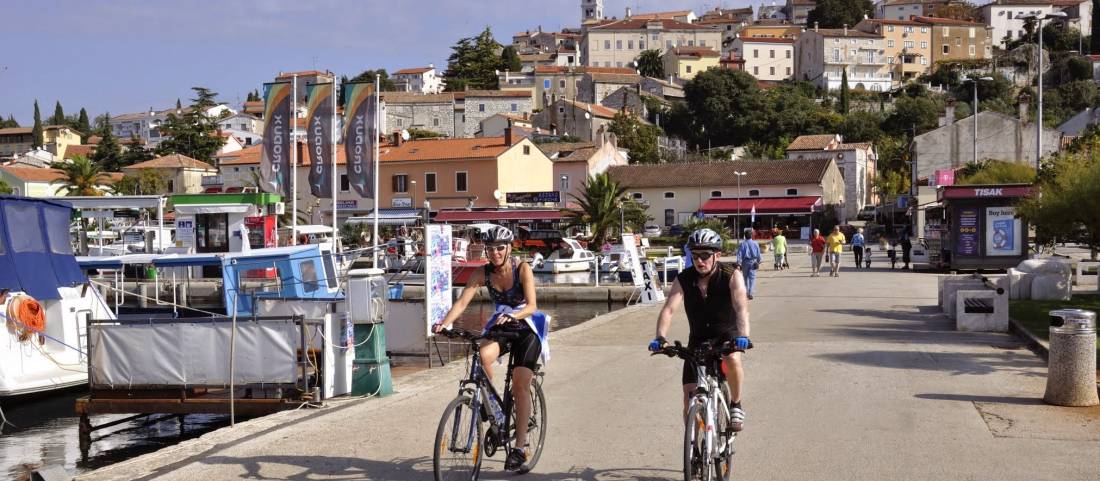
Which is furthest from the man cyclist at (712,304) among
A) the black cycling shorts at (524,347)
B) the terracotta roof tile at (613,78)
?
the terracotta roof tile at (613,78)

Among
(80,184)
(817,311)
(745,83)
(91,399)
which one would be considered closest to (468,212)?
(80,184)

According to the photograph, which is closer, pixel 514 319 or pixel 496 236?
pixel 514 319

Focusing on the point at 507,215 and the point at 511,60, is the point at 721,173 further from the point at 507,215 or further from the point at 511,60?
the point at 511,60

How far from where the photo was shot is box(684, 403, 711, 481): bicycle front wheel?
6797mm

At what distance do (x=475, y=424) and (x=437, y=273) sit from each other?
1219 centimetres

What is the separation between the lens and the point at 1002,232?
3278 cm

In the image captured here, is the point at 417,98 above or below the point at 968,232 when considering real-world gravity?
above

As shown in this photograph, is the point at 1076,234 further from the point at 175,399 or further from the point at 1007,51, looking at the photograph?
the point at 1007,51

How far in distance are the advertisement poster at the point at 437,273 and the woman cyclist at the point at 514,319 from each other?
11.0 m

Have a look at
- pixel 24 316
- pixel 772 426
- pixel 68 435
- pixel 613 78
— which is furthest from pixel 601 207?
pixel 613 78

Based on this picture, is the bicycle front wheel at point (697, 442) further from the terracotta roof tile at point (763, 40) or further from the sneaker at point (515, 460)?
the terracotta roof tile at point (763, 40)

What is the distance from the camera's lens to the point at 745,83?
121 meters

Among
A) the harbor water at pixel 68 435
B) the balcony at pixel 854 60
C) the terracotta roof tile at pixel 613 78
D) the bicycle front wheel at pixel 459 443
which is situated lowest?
the harbor water at pixel 68 435

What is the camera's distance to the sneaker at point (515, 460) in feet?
25.5
